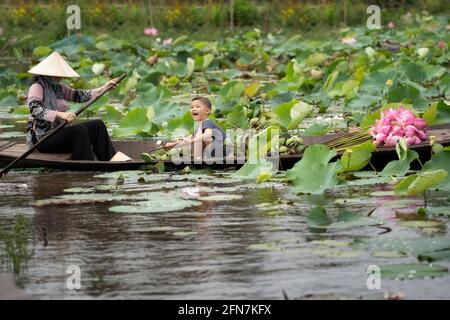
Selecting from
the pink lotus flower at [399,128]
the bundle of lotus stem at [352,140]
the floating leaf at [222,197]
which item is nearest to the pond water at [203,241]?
the floating leaf at [222,197]

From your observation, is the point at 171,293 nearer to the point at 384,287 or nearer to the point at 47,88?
the point at 384,287

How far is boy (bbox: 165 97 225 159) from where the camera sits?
8.20 m

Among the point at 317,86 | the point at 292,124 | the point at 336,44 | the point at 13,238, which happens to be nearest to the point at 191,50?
the point at 336,44

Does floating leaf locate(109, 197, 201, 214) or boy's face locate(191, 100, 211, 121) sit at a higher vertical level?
boy's face locate(191, 100, 211, 121)

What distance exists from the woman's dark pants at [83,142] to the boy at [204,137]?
0.50m

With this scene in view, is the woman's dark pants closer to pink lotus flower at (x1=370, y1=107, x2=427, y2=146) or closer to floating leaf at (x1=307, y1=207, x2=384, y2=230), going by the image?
pink lotus flower at (x1=370, y1=107, x2=427, y2=146)

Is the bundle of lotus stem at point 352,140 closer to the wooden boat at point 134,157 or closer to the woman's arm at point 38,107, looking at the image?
the wooden boat at point 134,157

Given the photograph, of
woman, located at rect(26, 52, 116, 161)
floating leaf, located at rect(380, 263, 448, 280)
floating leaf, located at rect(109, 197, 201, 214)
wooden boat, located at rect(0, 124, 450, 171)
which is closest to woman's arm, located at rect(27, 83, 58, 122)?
woman, located at rect(26, 52, 116, 161)

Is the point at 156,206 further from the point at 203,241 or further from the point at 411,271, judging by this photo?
the point at 411,271

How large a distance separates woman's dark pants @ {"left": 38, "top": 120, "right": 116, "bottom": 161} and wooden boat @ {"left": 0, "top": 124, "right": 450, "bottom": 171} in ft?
0.21

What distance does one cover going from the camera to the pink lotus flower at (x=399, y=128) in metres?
7.63

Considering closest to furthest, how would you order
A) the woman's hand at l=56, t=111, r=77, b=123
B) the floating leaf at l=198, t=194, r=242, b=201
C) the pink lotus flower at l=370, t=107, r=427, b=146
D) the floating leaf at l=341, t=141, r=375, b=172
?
the floating leaf at l=198, t=194, r=242, b=201 < the floating leaf at l=341, t=141, r=375, b=172 < the pink lotus flower at l=370, t=107, r=427, b=146 < the woman's hand at l=56, t=111, r=77, b=123

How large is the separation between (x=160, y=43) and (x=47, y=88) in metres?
12.2

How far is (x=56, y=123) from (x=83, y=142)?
24 centimetres
